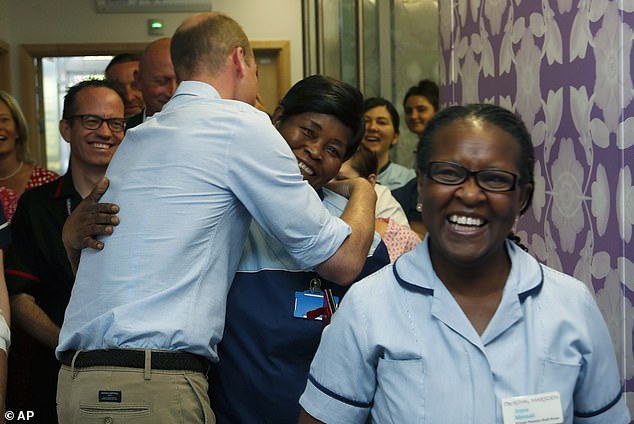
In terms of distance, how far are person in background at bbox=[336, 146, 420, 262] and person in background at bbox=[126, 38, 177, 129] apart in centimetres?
111

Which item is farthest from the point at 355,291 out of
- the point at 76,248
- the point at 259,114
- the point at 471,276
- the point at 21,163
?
the point at 21,163

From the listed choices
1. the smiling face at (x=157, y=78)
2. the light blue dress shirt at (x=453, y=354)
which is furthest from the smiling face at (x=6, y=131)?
the light blue dress shirt at (x=453, y=354)

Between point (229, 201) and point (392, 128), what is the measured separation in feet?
11.3

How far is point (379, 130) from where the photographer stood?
5.45 metres

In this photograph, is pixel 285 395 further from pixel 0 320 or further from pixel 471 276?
pixel 0 320

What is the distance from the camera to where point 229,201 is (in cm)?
217

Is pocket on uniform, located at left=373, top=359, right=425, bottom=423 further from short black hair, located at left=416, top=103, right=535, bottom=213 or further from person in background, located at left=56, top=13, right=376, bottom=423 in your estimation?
person in background, located at left=56, top=13, right=376, bottom=423

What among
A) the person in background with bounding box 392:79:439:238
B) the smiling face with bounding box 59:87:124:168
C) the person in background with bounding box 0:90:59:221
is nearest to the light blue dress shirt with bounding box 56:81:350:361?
the smiling face with bounding box 59:87:124:168

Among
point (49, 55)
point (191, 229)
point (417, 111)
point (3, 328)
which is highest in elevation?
point (49, 55)

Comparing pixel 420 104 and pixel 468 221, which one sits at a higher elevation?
pixel 420 104

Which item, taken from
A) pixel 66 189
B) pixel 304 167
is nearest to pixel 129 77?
pixel 66 189

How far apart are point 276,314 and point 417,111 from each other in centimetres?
383

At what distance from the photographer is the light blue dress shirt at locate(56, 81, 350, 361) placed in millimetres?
2082

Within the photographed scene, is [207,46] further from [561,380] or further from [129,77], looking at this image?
[129,77]
